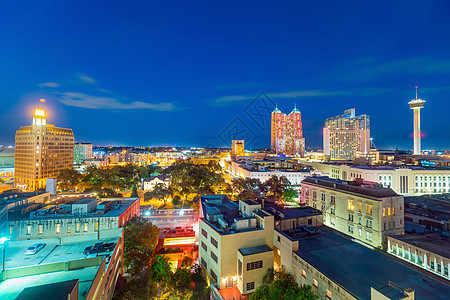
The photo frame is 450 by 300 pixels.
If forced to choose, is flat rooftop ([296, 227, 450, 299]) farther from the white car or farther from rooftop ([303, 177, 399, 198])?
the white car

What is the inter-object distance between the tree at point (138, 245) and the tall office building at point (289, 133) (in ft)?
478

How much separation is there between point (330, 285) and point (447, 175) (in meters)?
59.4

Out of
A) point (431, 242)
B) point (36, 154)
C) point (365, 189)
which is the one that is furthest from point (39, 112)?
point (431, 242)

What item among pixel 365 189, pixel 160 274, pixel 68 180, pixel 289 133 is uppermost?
pixel 289 133

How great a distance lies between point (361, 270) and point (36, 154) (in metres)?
78.1

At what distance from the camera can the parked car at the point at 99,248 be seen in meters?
16.2

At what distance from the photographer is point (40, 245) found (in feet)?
58.2

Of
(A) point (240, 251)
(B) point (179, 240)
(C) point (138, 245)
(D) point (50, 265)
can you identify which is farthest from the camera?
(B) point (179, 240)

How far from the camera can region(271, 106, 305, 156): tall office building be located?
158875 mm

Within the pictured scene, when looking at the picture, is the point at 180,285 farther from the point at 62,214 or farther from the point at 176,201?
the point at 176,201

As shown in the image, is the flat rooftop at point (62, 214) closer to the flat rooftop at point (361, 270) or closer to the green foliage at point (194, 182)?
the flat rooftop at point (361, 270)

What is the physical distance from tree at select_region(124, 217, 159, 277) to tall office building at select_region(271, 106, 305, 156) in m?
146

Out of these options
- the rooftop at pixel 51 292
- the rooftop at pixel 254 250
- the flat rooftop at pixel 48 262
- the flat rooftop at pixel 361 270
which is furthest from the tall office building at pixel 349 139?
the rooftop at pixel 51 292

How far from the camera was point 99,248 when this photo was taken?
54.7ft
